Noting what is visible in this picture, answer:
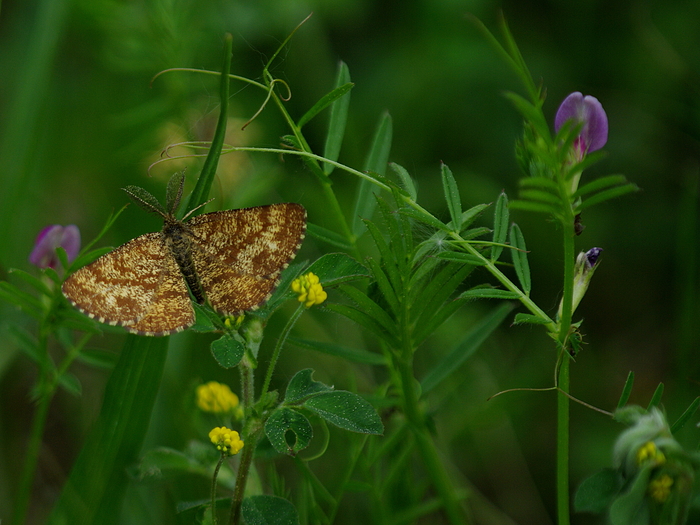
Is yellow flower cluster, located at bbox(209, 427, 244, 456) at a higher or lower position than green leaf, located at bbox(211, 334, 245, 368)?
lower

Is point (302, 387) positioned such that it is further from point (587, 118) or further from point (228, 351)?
point (587, 118)

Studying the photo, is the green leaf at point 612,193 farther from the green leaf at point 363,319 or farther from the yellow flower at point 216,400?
the yellow flower at point 216,400

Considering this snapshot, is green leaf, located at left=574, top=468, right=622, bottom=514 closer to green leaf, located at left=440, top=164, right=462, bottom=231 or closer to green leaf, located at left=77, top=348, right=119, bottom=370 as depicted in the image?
green leaf, located at left=440, top=164, right=462, bottom=231

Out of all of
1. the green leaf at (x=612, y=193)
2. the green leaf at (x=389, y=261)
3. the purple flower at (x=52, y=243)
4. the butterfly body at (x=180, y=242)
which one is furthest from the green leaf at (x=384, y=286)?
the purple flower at (x=52, y=243)

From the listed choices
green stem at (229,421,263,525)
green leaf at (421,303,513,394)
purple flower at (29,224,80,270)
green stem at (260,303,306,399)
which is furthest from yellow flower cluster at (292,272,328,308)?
purple flower at (29,224,80,270)

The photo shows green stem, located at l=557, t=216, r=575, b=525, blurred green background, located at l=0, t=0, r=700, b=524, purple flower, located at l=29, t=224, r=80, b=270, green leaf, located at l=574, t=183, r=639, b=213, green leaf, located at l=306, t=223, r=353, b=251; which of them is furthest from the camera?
blurred green background, located at l=0, t=0, r=700, b=524

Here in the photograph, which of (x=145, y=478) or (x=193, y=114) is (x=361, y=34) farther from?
(x=145, y=478)
